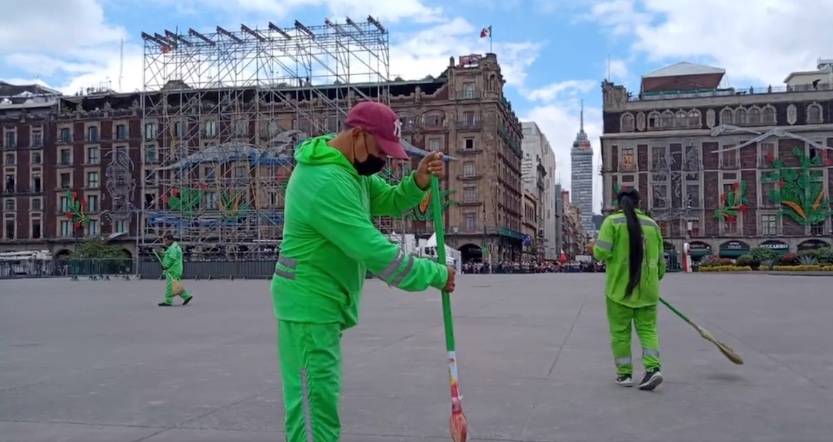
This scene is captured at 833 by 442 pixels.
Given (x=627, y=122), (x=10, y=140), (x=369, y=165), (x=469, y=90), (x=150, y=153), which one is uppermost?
(x=469, y=90)

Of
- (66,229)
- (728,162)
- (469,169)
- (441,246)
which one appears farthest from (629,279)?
(66,229)

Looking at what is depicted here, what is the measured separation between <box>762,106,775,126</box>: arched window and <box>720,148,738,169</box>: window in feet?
12.4

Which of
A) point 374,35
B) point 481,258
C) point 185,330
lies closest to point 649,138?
point 481,258

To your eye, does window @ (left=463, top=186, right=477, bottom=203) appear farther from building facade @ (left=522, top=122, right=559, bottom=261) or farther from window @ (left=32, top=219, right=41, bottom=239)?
window @ (left=32, top=219, right=41, bottom=239)

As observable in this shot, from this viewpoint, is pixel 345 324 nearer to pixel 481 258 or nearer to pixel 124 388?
pixel 124 388

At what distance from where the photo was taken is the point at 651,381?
6023 millimetres

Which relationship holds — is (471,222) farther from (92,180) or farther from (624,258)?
(624,258)

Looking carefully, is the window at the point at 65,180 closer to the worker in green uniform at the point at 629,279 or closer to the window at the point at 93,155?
the window at the point at 93,155

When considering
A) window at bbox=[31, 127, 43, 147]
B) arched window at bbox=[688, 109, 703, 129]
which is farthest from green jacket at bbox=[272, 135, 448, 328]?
window at bbox=[31, 127, 43, 147]

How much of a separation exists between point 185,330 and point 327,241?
27.8 ft

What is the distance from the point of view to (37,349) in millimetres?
8812

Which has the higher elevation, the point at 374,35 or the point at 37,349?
the point at 374,35

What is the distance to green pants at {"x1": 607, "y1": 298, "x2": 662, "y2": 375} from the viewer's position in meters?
6.26

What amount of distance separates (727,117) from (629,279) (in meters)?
68.8
